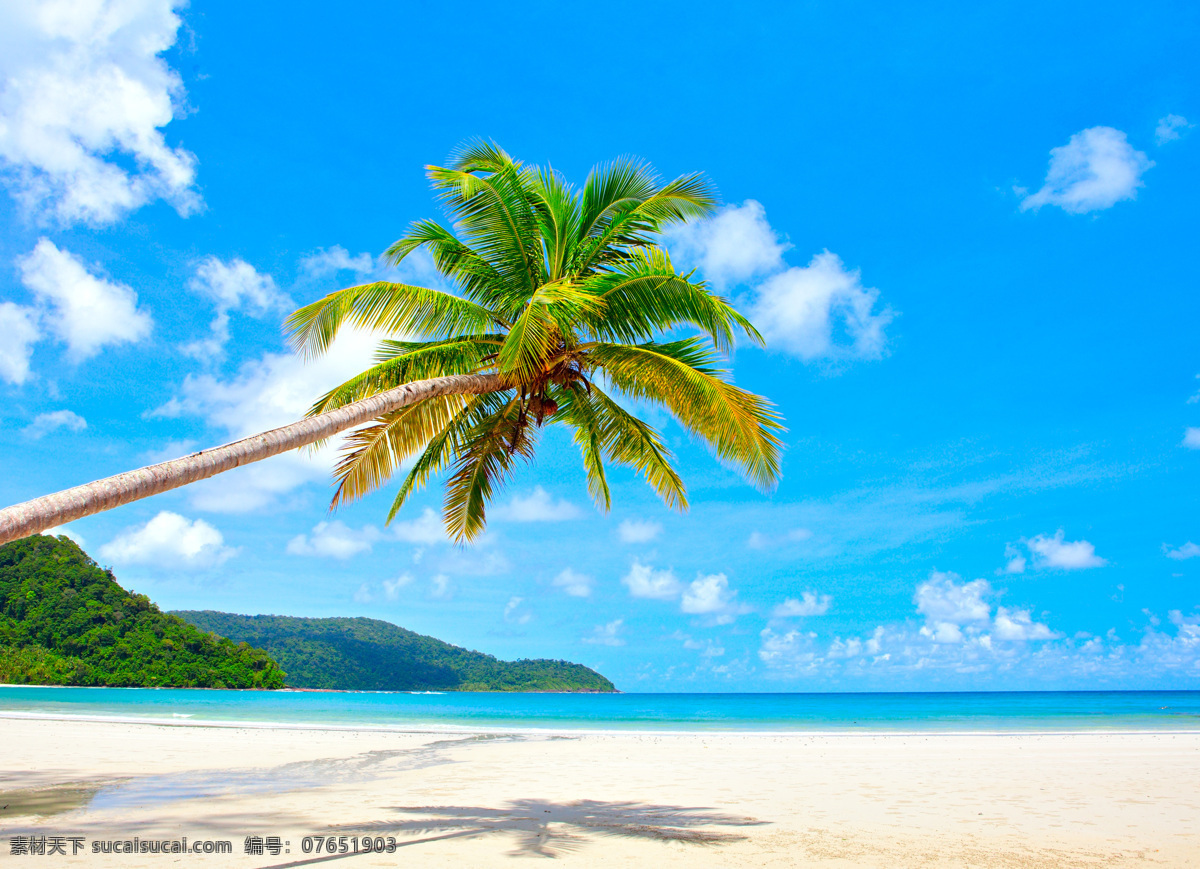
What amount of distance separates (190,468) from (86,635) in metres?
54.2

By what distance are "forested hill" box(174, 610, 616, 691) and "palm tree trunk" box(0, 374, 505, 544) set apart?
223 feet

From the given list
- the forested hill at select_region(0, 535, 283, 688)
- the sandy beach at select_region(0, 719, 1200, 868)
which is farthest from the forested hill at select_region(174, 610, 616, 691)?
the sandy beach at select_region(0, 719, 1200, 868)

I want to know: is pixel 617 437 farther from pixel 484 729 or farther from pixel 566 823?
pixel 484 729

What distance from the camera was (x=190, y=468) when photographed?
4.57 m

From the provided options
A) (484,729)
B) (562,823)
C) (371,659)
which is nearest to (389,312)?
(562,823)

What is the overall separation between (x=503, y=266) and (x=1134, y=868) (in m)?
7.78

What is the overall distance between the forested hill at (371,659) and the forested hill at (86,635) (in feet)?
50.3

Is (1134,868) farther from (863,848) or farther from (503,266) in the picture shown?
(503,266)

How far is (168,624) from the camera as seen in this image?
50.9 m

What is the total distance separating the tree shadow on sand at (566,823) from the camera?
5789mm

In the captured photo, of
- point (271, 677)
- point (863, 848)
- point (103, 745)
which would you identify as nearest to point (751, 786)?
point (863, 848)

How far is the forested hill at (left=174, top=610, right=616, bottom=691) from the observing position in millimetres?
68562

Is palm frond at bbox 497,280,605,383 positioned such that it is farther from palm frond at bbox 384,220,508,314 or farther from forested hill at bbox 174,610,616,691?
forested hill at bbox 174,610,616,691

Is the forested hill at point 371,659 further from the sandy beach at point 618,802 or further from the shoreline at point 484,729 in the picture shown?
the sandy beach at point 618,802
